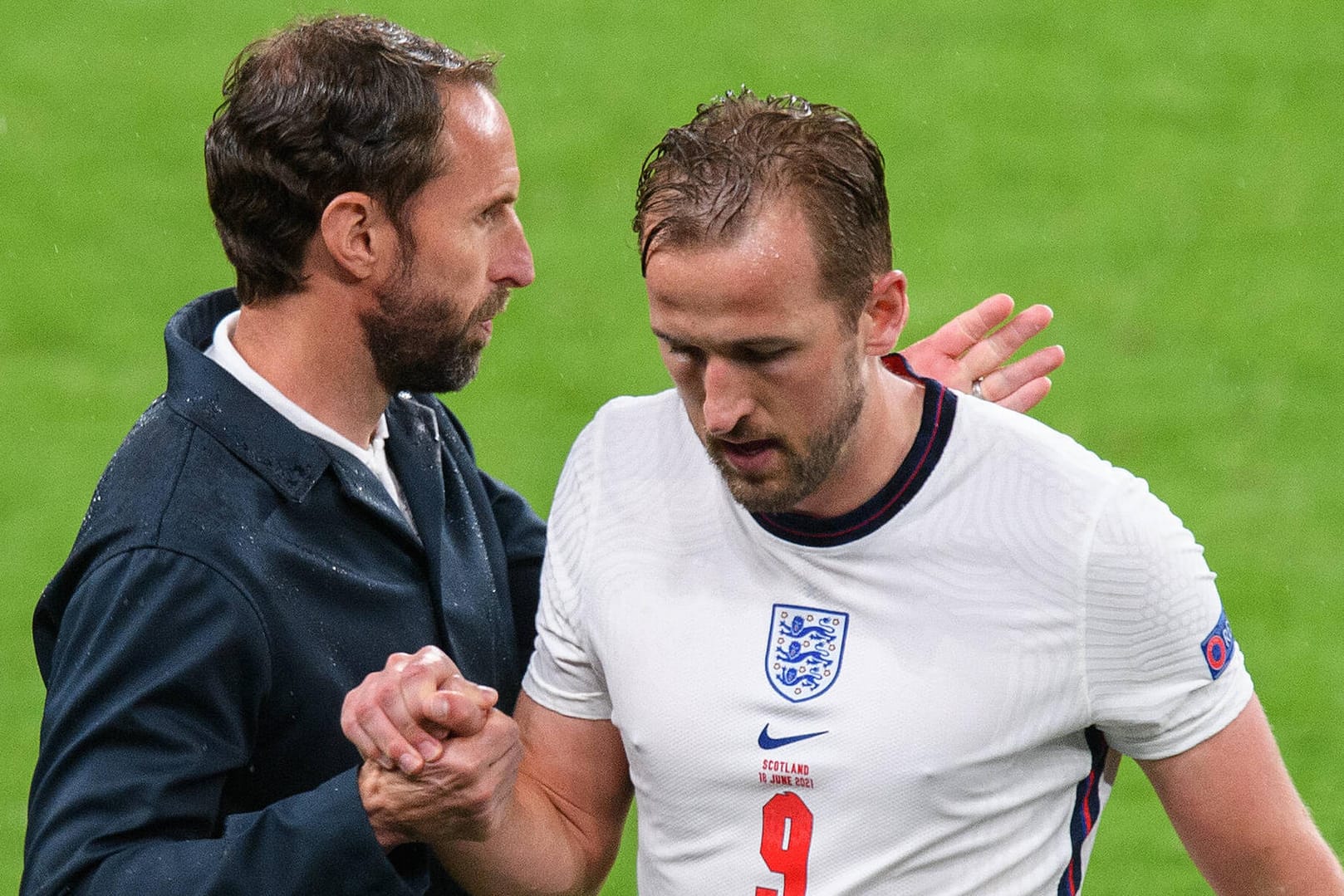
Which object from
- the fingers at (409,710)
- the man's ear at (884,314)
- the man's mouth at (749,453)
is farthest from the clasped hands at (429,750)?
the man's ear at (884,314)

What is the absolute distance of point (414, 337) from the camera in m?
3.34

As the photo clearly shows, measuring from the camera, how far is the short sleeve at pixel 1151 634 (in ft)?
8.95

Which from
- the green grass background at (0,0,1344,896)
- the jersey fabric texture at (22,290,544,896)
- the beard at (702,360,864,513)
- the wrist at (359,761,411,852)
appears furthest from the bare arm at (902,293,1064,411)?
the green grass background at (0,0,1344,896)

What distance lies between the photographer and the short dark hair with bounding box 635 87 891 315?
2752 millimetres

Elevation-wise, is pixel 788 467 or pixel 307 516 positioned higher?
pixel 788 467

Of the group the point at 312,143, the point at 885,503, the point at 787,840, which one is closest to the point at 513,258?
the point at 312,143

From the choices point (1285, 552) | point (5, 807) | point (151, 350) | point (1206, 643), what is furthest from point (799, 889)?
point (151, 350)

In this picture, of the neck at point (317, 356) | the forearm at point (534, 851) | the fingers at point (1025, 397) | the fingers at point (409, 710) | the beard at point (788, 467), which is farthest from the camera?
the fingers at point (1025, 397)

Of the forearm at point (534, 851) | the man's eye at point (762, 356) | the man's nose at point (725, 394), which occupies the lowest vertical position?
the forearm at point (534, 851)

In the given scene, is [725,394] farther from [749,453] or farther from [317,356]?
[317,356]

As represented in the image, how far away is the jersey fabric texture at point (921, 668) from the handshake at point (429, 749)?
23 centimetres

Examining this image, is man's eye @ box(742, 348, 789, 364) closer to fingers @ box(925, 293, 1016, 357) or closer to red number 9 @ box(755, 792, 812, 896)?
red number 9 @ box(755, 792, 812, 896)

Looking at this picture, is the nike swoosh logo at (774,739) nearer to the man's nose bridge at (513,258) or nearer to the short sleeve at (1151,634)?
the short sleeve at (1151,634)

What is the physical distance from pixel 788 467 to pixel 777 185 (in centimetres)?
37
